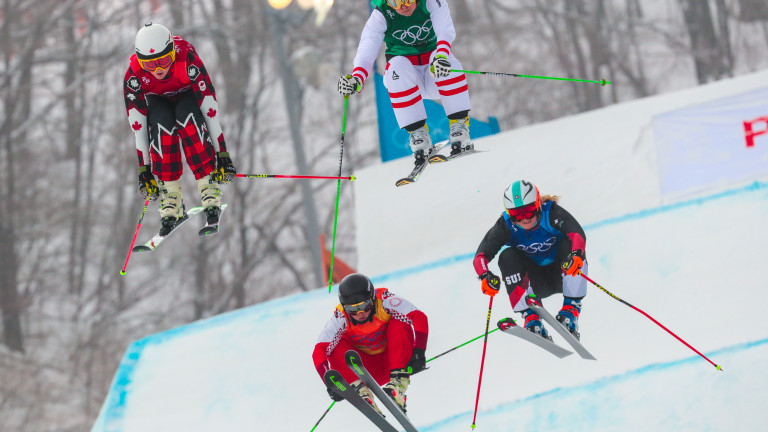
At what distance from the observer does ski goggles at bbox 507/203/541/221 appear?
7.02 meters

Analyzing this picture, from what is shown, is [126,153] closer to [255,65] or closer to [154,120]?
[255,65]

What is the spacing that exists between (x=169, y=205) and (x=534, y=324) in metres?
2.71

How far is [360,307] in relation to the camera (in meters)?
7.14

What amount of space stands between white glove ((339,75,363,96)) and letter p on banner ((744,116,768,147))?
16.4 feet

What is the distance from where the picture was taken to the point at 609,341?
8.75 meters

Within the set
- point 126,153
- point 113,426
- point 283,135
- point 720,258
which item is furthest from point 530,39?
point 113,426

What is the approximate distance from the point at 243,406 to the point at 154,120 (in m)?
3.15

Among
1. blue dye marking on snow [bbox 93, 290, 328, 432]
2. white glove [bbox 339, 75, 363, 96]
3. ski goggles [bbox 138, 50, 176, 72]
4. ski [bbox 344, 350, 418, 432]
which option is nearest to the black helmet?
ski [bbox 344, 350, 418, 432]

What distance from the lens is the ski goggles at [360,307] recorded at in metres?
7.13

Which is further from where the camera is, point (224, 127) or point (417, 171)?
point (224, 127)

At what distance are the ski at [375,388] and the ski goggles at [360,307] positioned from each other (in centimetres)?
29

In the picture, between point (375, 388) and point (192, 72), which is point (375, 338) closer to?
point (375, 388)

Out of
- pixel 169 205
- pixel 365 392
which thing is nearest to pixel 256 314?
pixel 169 205

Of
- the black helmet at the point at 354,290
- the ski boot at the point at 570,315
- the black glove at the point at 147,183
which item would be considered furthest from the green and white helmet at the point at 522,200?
the black glove at the point at 147,183
